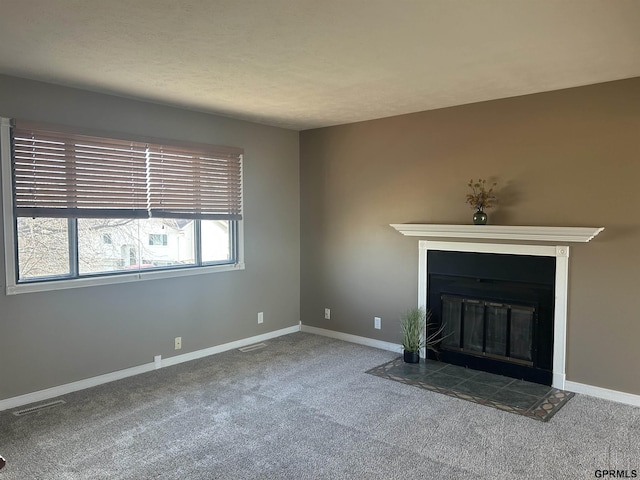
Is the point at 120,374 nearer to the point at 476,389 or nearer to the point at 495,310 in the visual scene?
the point at 476,389

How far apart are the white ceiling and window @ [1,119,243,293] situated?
1.70 feet

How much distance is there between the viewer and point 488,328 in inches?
167

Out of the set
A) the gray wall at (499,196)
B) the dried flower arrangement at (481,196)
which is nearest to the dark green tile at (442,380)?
the gray wall at (499,196)

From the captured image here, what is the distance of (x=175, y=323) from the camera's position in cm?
449

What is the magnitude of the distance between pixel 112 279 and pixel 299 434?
215cm

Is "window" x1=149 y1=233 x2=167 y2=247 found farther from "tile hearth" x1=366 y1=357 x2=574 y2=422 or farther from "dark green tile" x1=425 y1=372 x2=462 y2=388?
"dark green tile" x1=425 y1=372 x2=462 y2=388

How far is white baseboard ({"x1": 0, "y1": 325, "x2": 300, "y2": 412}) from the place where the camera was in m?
3.51

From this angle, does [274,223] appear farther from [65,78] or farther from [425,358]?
[65,78]

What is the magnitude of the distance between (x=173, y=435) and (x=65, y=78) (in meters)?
2.75

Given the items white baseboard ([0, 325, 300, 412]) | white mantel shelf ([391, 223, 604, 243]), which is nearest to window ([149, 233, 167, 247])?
white baseboard ([0, 325, 300, 412])

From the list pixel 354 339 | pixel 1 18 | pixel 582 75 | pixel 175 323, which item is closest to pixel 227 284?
pixel 175 323

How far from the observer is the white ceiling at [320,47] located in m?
2.27

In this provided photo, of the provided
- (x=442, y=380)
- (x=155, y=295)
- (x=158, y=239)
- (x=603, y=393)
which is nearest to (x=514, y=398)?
(x=442, y=380)

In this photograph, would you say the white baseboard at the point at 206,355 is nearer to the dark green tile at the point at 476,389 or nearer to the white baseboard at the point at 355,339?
the white baseboard at the point at 355,339
